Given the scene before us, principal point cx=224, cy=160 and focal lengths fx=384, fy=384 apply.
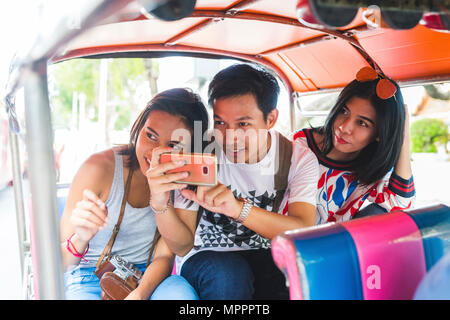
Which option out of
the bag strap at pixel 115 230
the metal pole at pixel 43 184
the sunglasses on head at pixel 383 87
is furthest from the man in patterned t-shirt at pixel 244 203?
the metal pole at pixel 43 184

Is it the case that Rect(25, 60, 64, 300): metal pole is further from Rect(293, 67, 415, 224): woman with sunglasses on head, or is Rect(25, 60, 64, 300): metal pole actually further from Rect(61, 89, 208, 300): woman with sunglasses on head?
Rect(293, 67, 415, 224): woman with sunglasses on head

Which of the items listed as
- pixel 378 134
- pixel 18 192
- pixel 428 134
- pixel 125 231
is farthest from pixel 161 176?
pixel 428 134

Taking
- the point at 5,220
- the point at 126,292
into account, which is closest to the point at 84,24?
the point at 126,292

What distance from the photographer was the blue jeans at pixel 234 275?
4.99ft

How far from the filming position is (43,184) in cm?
86

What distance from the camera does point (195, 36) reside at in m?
2.22

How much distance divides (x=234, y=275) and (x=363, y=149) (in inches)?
42.2

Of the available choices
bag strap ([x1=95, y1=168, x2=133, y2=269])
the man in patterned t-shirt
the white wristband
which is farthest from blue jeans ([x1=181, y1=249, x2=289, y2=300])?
bag strap ([x1=95, y1=168, x2=133, y2=269])

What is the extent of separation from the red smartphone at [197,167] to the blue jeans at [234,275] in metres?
0.39

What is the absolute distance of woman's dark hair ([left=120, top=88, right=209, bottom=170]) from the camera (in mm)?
1687

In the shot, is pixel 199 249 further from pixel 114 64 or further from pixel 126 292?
pixel 114 64

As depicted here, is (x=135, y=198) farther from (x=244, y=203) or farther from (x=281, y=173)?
(x=281, y=173)

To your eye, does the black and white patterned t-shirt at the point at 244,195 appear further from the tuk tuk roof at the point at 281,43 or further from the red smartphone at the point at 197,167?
the tuk tuk roof at the point at 281,43

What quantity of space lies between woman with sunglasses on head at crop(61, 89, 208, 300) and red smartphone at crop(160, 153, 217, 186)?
12 centimetres
